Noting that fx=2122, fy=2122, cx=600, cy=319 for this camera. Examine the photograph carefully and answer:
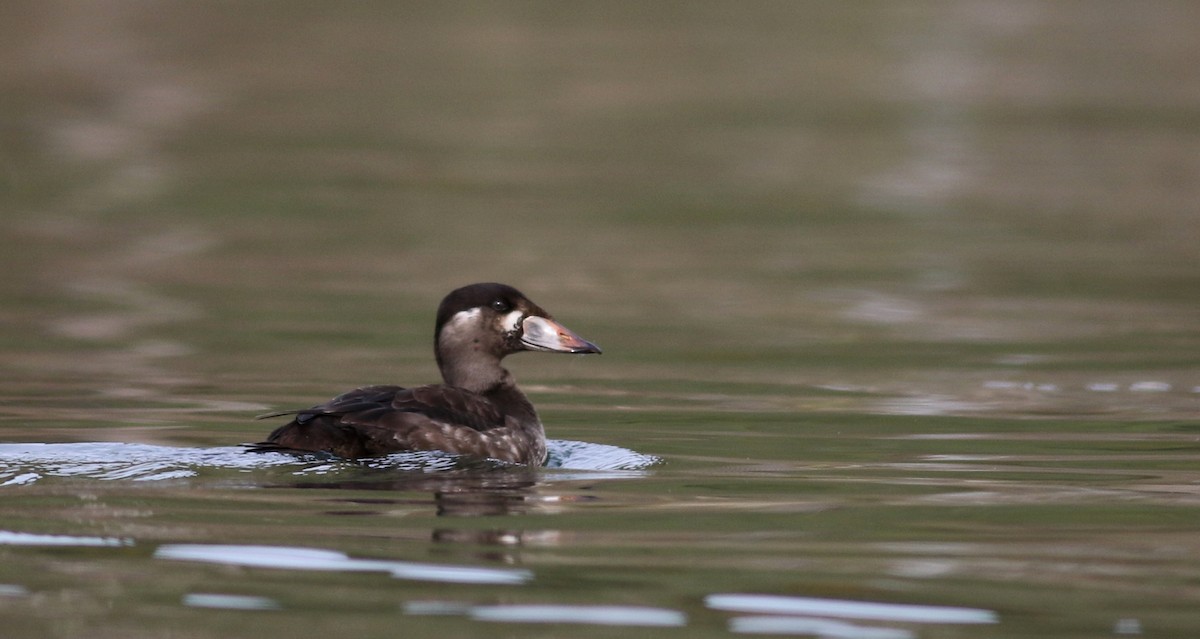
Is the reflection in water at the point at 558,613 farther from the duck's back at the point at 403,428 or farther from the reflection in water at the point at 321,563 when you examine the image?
the duck's back at the point at 403,428

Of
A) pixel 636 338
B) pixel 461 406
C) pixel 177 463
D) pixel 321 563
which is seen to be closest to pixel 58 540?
pixel 321 563

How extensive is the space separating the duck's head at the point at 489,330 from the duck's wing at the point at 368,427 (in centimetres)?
91

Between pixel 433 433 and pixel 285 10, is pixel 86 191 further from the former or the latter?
pixel 285 10

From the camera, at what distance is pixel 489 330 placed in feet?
31.4

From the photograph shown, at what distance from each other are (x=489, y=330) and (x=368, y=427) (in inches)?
51.5

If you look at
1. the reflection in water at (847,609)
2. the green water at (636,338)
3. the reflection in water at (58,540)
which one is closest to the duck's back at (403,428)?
the green water at (636,338)

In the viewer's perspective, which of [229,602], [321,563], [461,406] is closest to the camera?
[229,602]

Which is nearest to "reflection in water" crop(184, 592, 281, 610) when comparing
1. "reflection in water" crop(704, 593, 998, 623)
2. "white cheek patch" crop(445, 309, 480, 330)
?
"reflection in water" crop(704, 593, 998, 623)

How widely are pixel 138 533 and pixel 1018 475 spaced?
3.72 metres

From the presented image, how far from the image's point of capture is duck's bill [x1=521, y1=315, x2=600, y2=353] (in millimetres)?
9602

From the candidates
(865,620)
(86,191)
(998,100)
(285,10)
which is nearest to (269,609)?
(865,620)

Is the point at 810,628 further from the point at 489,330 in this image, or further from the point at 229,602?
the point at 489,330

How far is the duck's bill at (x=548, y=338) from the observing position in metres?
9.60

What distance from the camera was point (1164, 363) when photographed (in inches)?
488
